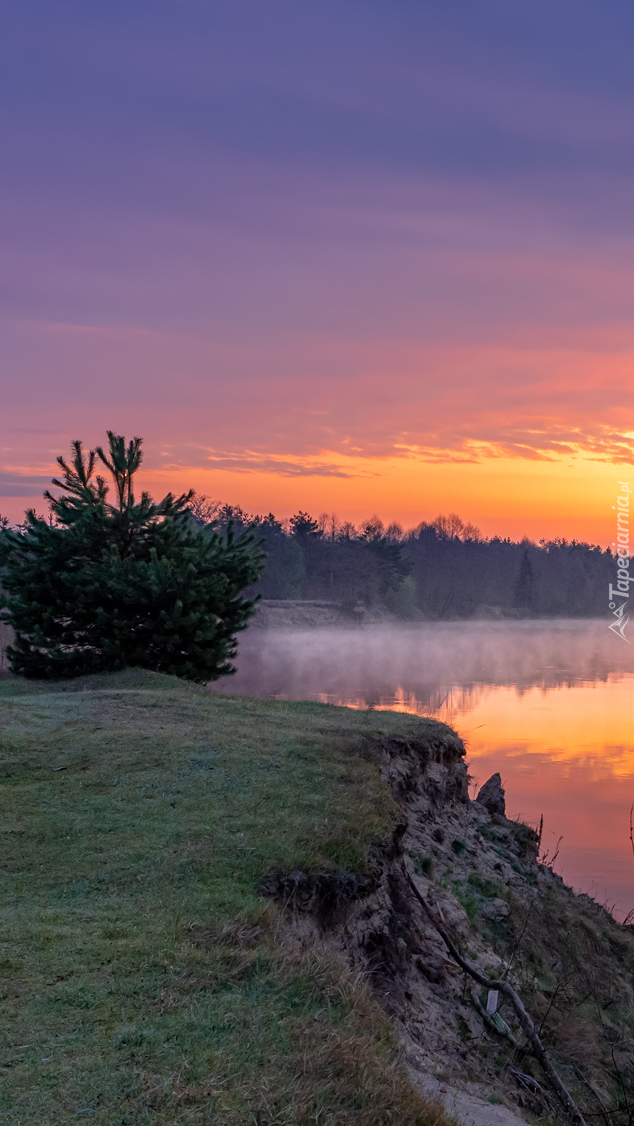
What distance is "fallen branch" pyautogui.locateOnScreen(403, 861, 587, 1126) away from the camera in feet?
26.5

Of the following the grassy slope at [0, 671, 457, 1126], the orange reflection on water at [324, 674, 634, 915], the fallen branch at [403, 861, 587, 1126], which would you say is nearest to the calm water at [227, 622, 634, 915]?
the orange reflection on water at [324, 674, 634, 915]

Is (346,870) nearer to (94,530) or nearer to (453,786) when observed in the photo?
(453,786)

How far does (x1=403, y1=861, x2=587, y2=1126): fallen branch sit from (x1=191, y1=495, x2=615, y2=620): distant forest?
196 ft

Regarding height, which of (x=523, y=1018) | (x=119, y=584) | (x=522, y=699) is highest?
Result: (x=119, y=584)

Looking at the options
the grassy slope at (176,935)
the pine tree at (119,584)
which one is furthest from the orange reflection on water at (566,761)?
the grassy slope at (176,935)

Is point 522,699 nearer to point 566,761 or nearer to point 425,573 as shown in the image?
point 566,761

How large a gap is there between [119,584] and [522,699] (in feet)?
88.3

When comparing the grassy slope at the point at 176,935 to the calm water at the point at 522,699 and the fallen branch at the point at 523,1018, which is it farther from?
the calm water at the point at 522,699

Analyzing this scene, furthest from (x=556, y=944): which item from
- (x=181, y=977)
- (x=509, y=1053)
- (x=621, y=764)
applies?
(x=621, y=764)

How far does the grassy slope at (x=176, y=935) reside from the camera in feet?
15.7

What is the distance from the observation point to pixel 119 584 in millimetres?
17672

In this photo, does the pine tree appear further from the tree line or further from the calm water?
the calm water

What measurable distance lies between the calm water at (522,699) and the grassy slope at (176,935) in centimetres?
861

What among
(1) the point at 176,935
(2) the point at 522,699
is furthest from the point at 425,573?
(1) the point at 176,935
